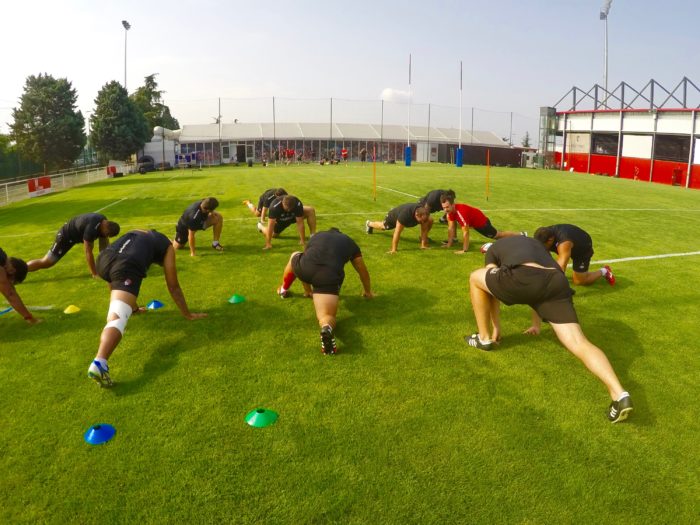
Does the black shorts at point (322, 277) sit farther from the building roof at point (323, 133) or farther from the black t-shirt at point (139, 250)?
the building roof at point (323, 133)

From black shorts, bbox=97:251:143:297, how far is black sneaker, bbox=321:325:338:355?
2.16 meters

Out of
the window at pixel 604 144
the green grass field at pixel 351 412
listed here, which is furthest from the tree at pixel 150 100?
the green grass field at pixel 351 412

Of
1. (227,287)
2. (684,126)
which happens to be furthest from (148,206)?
(684,126)

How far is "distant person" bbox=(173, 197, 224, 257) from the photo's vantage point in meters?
10.1

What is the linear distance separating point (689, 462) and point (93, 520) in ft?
14.1

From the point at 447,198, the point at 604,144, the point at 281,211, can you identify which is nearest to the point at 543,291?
the point at 447,198

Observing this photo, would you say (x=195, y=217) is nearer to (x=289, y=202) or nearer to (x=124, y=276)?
(x=289, y=202)

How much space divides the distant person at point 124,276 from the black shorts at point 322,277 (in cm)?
158

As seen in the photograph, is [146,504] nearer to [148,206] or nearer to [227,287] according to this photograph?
[227,287]

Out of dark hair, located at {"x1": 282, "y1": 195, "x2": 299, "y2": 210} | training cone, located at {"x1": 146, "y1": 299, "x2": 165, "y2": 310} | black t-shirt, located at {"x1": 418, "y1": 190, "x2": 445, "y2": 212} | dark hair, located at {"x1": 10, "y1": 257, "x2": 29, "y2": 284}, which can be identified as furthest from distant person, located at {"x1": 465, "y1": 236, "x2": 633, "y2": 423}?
dark hair, located at {"x1": 10, "y1": 257, "x2": 29, "y2": 284}

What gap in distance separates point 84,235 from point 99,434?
542 centimetres

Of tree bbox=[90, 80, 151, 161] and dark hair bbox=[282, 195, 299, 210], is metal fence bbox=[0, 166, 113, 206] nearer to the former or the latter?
tree bbox=[90, 80, 151, 161]

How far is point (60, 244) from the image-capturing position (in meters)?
9.09

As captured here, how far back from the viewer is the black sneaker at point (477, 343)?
227 inches
